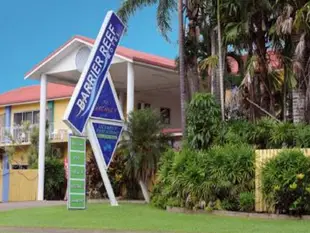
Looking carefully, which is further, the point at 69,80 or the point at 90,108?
the point at 69,80

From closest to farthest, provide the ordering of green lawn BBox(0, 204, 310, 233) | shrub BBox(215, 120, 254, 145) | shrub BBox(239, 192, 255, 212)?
green lawn BBox(0, 204, 310, 233) < shrub BBox(239, 192, 255, 212) < shrub BBox(215, 120, 254, 145)

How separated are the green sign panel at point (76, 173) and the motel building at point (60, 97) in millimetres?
5594

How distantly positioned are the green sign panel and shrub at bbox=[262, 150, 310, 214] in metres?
6.97

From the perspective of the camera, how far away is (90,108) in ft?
69.7

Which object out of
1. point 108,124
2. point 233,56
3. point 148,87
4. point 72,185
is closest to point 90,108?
point 108,124

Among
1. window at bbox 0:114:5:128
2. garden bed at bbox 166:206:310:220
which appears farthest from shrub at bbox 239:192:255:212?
window at bbox 0:114:5:128

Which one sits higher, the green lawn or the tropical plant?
the tropical plant

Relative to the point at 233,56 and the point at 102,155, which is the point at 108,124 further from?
the point at 233,56

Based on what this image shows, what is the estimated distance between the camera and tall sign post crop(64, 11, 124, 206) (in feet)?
67.9

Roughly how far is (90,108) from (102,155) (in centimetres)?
209

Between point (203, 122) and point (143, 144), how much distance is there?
3.91m

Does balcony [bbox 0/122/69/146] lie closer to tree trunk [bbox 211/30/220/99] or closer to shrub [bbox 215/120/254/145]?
tree trunk [bbox 211/30/220/99]

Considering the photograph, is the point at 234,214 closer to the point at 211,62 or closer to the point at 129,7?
the point at 211,62

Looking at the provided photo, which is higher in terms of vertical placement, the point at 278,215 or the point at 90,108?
the point at 90,108
